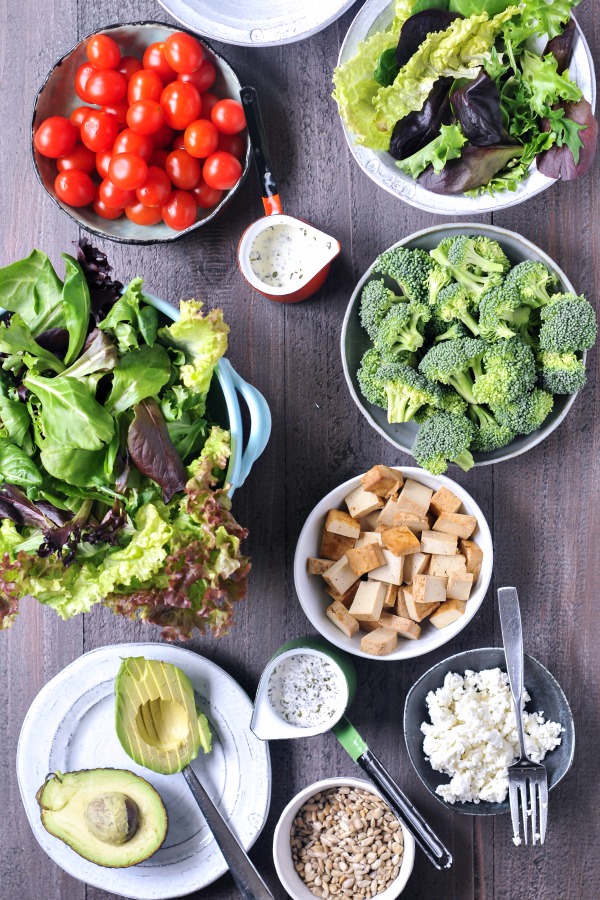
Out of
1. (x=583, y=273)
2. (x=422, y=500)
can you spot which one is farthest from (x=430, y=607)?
(x=583, y=273)

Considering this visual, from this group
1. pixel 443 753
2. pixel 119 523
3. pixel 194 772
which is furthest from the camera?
pixel 194 772

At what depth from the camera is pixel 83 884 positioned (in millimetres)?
1812

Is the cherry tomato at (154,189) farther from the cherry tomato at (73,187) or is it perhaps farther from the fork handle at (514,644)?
the fork handle at (514,644)

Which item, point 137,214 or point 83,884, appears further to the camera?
point 83,884

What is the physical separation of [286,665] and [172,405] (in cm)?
61

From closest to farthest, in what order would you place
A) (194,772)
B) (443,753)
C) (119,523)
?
(119,523) < (443,753) < (194,772)

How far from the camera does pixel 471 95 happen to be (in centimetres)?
144

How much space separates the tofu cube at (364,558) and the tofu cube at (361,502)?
0.07 m

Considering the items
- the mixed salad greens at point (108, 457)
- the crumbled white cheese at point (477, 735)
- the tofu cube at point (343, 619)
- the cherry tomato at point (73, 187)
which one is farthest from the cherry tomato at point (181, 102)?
the crumbled white cheese at point (477, 735)

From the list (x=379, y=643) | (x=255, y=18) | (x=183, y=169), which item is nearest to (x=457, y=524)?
(x=379, y=643)

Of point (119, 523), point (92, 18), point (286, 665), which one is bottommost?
point (286, 665)

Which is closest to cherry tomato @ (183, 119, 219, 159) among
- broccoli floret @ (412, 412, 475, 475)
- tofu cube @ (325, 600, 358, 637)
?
broccoli floret @ (412, 412, 475, 475)

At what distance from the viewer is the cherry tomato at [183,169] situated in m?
1.62

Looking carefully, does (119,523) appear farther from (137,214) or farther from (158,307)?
(137,214)
